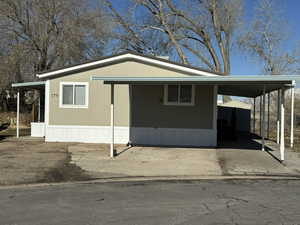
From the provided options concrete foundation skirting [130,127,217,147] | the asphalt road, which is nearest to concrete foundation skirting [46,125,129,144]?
concrete foundation skirting [130,127,217,147]

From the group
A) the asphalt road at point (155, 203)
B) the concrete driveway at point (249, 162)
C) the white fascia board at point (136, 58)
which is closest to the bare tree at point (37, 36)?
the white fascia board at point (136, 58)

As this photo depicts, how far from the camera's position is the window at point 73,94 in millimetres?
13750

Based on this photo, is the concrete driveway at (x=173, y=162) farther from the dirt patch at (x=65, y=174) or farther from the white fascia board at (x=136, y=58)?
the white fascia board at (x=136, y=58)

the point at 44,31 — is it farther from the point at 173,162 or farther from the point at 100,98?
the point at 173,162

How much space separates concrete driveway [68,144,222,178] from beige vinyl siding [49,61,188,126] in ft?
5.51

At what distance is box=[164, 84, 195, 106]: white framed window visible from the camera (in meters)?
13.1

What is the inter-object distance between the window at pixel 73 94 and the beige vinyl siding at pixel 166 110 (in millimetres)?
2250

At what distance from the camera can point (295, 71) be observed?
2844 centimetres

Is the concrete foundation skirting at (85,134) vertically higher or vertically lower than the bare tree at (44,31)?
lower

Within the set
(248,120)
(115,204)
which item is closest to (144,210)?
(115,204)

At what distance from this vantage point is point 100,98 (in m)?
13.6

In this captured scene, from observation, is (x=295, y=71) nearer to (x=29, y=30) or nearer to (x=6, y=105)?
(x=29, y=30)

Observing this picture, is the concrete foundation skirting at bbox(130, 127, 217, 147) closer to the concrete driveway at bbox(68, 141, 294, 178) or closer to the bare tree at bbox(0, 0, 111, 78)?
the concrete driveway at bbox(68, 141, 294, 178)

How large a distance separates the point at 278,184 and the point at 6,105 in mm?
26681
